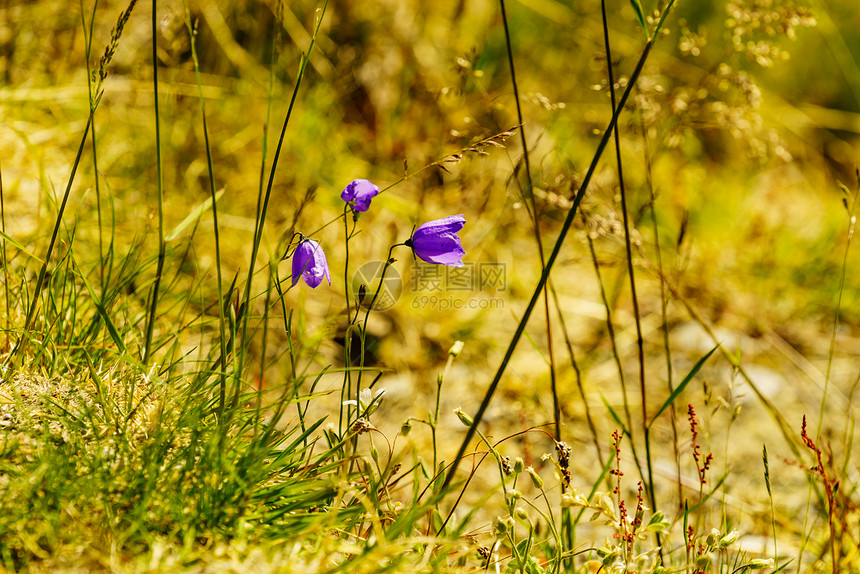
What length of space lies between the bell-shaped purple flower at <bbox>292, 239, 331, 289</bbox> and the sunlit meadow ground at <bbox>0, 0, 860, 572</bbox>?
0.06 metres

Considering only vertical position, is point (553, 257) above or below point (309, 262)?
above

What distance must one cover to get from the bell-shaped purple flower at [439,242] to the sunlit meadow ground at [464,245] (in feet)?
0.54

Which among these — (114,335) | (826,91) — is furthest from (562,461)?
(826,91)

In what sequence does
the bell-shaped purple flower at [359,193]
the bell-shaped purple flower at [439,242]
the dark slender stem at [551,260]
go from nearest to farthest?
the dark slender stem at [551,260]
the bell-shaped purple flower at [359,193]
the bell-shaped purple flower at [439,242]

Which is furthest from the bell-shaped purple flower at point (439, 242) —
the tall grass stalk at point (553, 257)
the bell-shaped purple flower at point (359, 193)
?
the tall grass stalk at point (553, 257)

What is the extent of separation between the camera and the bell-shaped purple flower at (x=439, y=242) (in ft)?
4.40

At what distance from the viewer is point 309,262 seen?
4.35 feet

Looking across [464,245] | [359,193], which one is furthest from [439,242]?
[464,245]

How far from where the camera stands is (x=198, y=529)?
1.06m

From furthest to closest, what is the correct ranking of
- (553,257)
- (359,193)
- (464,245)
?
(464,245) < (359,193) < (553,257)

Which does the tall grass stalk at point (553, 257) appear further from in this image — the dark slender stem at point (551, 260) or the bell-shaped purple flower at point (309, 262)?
the bell-shaped purple flower at point (309, 262)

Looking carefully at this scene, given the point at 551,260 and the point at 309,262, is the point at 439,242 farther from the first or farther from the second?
the point at 551,260

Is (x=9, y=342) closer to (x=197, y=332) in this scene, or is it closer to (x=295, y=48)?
(x=197, y=332)

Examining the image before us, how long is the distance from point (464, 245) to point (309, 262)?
1320 millimetres
